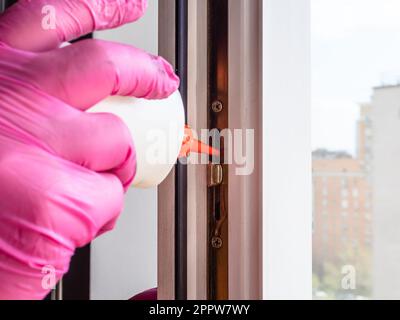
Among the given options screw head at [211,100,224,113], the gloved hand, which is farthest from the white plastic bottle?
screw head at [211,100,224,113]

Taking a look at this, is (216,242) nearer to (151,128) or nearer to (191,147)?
(191,147)

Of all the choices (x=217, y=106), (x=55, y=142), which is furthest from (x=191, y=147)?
(x=55, y=142)

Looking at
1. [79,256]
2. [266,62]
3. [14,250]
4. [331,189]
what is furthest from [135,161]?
[79,256]

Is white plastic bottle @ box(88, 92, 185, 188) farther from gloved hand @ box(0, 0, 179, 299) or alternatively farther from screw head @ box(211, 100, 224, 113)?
screw head @ box(211, 100, 224, 113)

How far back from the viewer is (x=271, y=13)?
33.9 inches

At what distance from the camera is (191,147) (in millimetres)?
813

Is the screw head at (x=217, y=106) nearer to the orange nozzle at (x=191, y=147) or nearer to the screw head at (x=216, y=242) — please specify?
the orange nozzle at (x=191, y=147)

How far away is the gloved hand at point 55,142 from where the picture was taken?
0.53 metres

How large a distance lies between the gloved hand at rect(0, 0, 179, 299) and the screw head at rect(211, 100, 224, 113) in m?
Answer: 0.23

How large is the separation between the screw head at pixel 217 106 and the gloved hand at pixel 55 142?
9.2 inches

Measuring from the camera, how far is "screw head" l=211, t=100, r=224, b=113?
862 mm

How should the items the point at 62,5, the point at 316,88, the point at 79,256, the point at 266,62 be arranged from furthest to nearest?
the point at 79,256 < the point at 316,88 < the point at 266,62 < the point at 62,5

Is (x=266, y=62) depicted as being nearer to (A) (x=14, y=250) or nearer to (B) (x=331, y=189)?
(B) (x=331, y=189)

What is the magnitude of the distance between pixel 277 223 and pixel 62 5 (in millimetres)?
585
